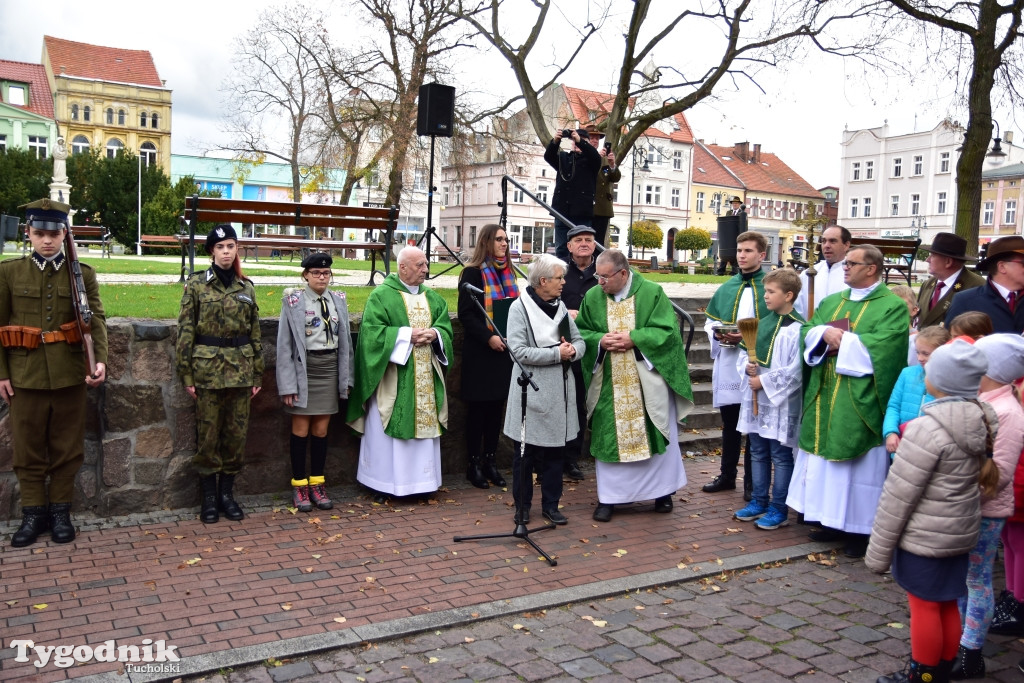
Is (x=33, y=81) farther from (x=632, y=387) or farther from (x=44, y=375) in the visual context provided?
(x=632, y=387)

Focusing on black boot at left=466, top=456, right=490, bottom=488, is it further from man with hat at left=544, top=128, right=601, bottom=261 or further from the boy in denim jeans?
man with hat at left=544, top=128, right=601, bottom=261

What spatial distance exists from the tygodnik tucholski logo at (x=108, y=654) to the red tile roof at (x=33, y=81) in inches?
2809

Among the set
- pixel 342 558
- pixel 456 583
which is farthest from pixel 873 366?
pixel 342 558

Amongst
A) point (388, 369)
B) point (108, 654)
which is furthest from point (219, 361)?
point (108, 654)

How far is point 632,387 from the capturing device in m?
6.67

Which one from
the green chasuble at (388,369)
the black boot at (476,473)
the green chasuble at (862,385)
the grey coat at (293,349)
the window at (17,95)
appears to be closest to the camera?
the green chasuble at (862,385)

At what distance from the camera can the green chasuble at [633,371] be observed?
21.6ft

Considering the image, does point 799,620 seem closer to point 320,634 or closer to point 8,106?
point 320,634

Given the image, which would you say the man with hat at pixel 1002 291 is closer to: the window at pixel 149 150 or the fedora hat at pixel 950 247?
the fedora hat at pixel 950 247

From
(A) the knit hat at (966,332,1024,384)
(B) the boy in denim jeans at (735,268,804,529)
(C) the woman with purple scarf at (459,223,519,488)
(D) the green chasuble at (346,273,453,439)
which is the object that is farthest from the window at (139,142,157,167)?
(A) the knit hat at (966,332,1024,384)

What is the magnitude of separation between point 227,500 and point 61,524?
3.52 feet

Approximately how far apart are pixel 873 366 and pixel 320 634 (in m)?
3.88

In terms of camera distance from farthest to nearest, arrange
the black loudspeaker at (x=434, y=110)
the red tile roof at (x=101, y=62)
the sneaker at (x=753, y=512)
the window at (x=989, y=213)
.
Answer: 1. the red tile roof at (x=101, y=62)
2. the window at (x=989, y=213)
3. the black loudspeaker at (x=434, y=110)
4. the sneaker at (x=753, y=512)

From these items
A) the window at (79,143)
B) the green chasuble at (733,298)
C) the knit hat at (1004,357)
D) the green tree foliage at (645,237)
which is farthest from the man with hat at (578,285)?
the window at (79,143)
